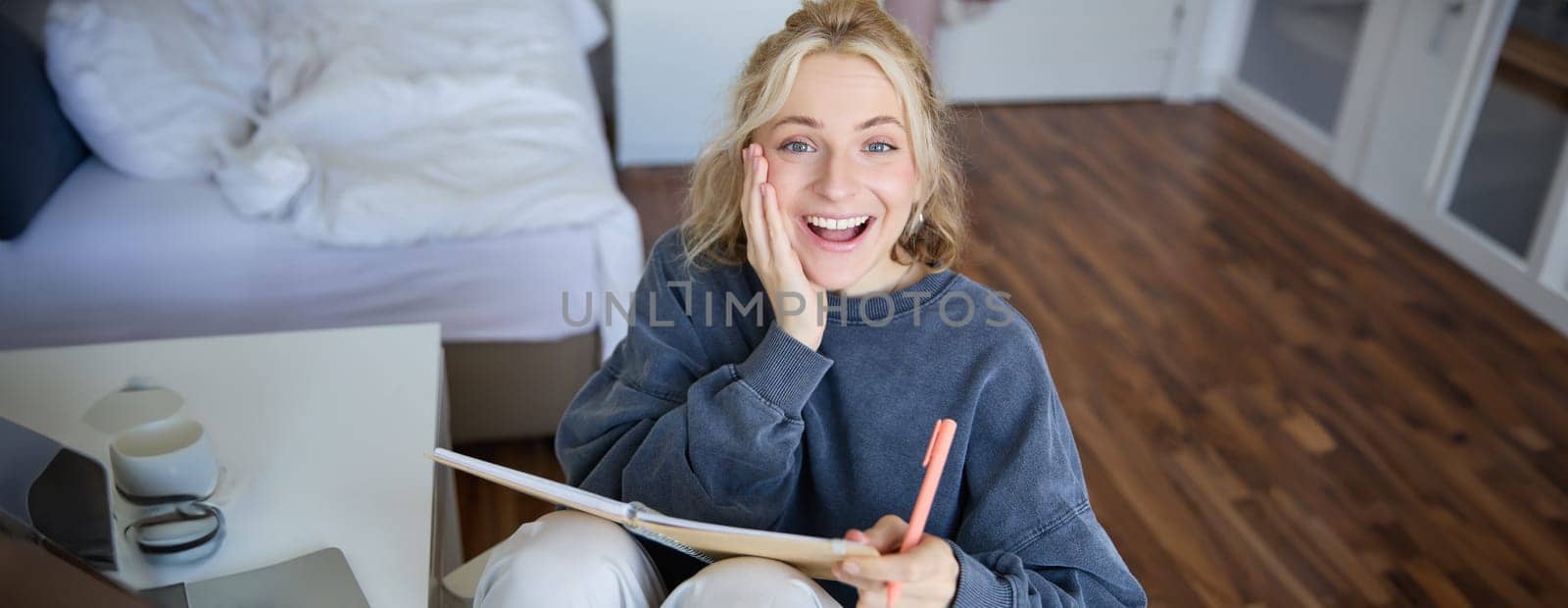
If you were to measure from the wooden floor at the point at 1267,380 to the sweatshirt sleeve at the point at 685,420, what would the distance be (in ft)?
1.43

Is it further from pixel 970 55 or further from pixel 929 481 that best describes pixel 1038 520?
pixel 970 55

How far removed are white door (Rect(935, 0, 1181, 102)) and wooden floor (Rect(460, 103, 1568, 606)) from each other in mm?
295

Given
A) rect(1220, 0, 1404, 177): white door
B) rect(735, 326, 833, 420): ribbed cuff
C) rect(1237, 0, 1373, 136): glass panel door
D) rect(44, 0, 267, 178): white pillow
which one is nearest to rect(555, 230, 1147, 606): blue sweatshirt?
rect(735, 326, 833, 420): ribbed cuff

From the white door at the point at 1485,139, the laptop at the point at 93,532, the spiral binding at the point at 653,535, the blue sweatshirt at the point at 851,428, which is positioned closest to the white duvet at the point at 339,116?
the blue sweatshirt at the point at 851,428

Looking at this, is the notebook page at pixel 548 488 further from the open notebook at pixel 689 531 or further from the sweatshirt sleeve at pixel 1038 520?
the sweatshirt sleeve at pixel 1038 520

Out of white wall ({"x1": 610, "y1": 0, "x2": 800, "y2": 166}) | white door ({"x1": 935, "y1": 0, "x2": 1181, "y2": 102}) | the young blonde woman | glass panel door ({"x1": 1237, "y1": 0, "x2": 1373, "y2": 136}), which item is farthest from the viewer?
white door ({"x1": 935, "y1": 0, "x2": 1181, "y2": 102})

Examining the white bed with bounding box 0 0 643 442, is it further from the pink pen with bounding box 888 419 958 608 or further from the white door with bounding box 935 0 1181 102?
the white door with bounding box 935 0 1181 102

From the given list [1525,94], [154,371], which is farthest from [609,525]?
[1525,94]

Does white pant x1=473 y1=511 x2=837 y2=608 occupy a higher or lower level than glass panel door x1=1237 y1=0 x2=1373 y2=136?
higher

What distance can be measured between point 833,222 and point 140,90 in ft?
4.35

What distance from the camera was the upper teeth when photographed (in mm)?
1182

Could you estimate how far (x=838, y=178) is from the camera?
45.1 inches

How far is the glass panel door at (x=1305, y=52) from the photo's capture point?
10.9 feet

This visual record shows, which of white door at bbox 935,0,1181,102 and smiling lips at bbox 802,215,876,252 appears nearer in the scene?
smiling lips at bbox 802,215,876,252
